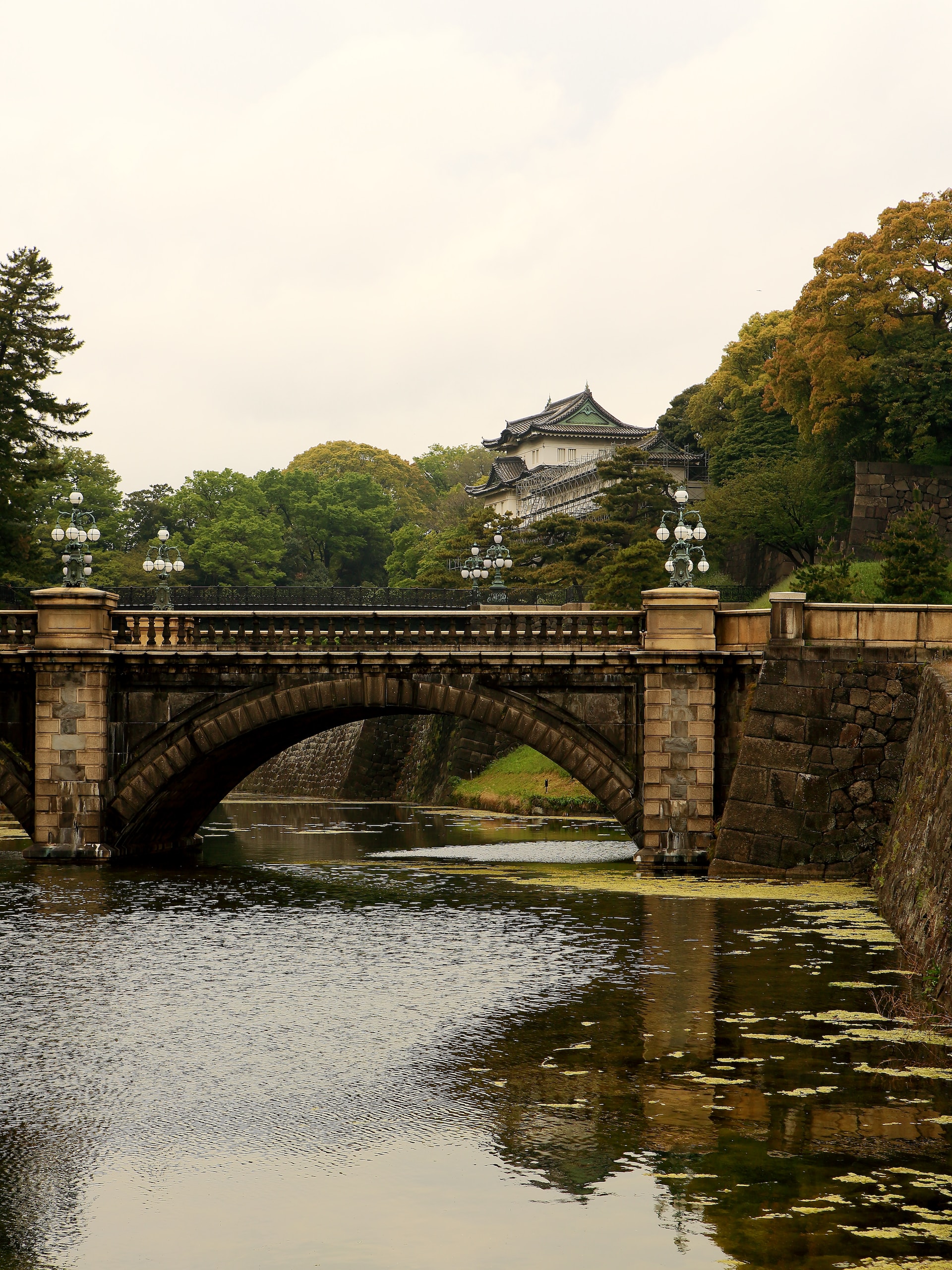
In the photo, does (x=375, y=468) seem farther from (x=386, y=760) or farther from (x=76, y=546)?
(x=76, y=546)

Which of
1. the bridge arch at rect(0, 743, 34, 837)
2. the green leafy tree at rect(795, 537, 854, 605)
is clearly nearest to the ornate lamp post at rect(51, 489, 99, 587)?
the bridge arch at rect(0, 743, 34, 837)

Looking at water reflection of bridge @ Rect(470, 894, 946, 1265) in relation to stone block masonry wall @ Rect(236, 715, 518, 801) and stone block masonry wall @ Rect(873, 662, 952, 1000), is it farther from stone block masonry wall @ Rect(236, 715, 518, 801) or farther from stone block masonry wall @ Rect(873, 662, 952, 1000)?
stone block masonry wall @ Rect(236, 715, 518, 801)

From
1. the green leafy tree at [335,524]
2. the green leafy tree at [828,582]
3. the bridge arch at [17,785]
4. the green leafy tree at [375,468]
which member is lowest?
the bridge arch at [17,785]

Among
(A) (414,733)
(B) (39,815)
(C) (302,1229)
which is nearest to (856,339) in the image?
(A) (414,733)

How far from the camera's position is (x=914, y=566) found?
4956 cm

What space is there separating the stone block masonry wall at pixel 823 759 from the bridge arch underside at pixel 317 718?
11.4 feet

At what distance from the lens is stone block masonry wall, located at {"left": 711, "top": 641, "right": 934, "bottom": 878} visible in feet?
97.0

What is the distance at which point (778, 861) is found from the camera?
30141 millimetres

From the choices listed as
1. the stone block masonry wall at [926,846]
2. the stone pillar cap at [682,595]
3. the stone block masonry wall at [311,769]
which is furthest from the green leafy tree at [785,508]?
the stone block masonry wall at [926,846]

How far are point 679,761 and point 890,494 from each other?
31.4 metres

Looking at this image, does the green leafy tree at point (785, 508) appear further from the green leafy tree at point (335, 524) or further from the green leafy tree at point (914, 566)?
the green leafy tree at point (335, 524)

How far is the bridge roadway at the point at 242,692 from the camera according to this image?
33.2m

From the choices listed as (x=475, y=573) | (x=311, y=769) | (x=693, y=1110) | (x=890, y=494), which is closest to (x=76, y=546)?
(x=475, y=573)

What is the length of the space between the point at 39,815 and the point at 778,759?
17.8 m
